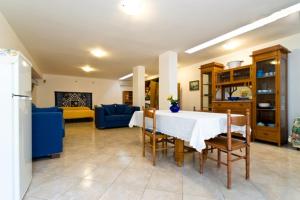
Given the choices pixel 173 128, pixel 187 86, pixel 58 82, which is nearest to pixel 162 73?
pixel 187 86

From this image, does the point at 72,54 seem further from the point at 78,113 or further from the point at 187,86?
the point at 187,86

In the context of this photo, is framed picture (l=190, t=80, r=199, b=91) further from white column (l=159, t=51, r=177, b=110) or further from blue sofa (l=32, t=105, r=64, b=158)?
blue sofa (l=32, t=105, r=64, b=158)

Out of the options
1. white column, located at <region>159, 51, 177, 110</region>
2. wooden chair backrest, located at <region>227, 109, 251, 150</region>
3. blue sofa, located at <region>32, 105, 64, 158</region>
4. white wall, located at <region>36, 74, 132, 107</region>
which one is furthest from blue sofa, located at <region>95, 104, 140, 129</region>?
wooden chair backrest, located at <region>227, 109, 251, 150</region>

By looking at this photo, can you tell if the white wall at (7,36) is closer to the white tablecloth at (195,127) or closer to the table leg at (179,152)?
the white tablecloth at (195,127)

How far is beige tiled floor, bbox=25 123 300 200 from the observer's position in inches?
65.5

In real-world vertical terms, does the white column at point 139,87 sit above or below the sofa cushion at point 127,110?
above

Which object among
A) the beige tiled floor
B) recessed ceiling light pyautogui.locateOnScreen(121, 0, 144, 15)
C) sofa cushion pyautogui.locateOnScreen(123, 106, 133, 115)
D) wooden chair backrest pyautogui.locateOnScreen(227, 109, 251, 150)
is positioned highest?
recessed ceiling light pyautogui.locateOnScreen(121, 0, 144, 15)

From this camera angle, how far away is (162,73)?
16.0 ft

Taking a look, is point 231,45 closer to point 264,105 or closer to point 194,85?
point 264,105

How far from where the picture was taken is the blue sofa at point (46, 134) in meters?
2.56

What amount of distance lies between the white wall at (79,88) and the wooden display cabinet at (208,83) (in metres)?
6.79

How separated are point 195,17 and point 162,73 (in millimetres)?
2257

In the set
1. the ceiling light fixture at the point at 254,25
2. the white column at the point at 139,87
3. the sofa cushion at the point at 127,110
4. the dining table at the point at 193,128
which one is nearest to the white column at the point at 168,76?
the ceiling light fixture at the point at 254,25

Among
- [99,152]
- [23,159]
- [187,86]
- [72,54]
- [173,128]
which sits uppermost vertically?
[72,54]
